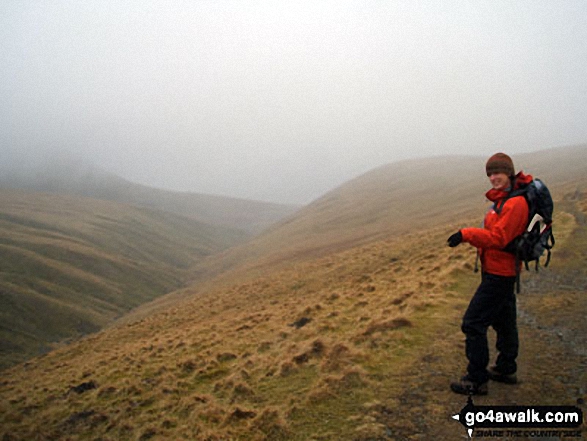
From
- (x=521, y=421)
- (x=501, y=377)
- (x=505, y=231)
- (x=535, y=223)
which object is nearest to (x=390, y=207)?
(x=501, y=377)

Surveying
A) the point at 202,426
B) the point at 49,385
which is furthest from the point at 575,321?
the point at 49,385

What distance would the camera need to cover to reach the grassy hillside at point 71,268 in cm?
6619

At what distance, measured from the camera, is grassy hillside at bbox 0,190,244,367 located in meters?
66.2

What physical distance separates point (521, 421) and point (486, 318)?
5.08 feet

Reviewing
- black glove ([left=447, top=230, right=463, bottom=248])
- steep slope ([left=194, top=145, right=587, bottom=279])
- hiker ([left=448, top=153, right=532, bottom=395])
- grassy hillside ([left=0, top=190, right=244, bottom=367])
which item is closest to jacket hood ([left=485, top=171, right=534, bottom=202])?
hiker ([left=448, top=153, right=532, bottom=395])

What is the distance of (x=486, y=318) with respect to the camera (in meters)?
6.41

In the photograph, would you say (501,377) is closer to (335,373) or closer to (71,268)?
(335,373)

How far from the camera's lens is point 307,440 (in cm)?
637

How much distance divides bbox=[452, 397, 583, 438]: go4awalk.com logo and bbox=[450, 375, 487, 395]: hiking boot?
0.43 m

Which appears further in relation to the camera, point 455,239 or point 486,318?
point 486,318

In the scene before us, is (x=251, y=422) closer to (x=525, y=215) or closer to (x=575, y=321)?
(x=525, y=215)

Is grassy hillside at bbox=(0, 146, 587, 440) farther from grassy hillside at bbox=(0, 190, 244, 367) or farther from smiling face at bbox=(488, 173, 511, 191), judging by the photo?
grassy hillside at bbox=(0, 190, 244, 367)

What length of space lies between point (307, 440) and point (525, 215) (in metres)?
5.08

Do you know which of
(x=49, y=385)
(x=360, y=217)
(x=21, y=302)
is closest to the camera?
(x=49, y=385)
